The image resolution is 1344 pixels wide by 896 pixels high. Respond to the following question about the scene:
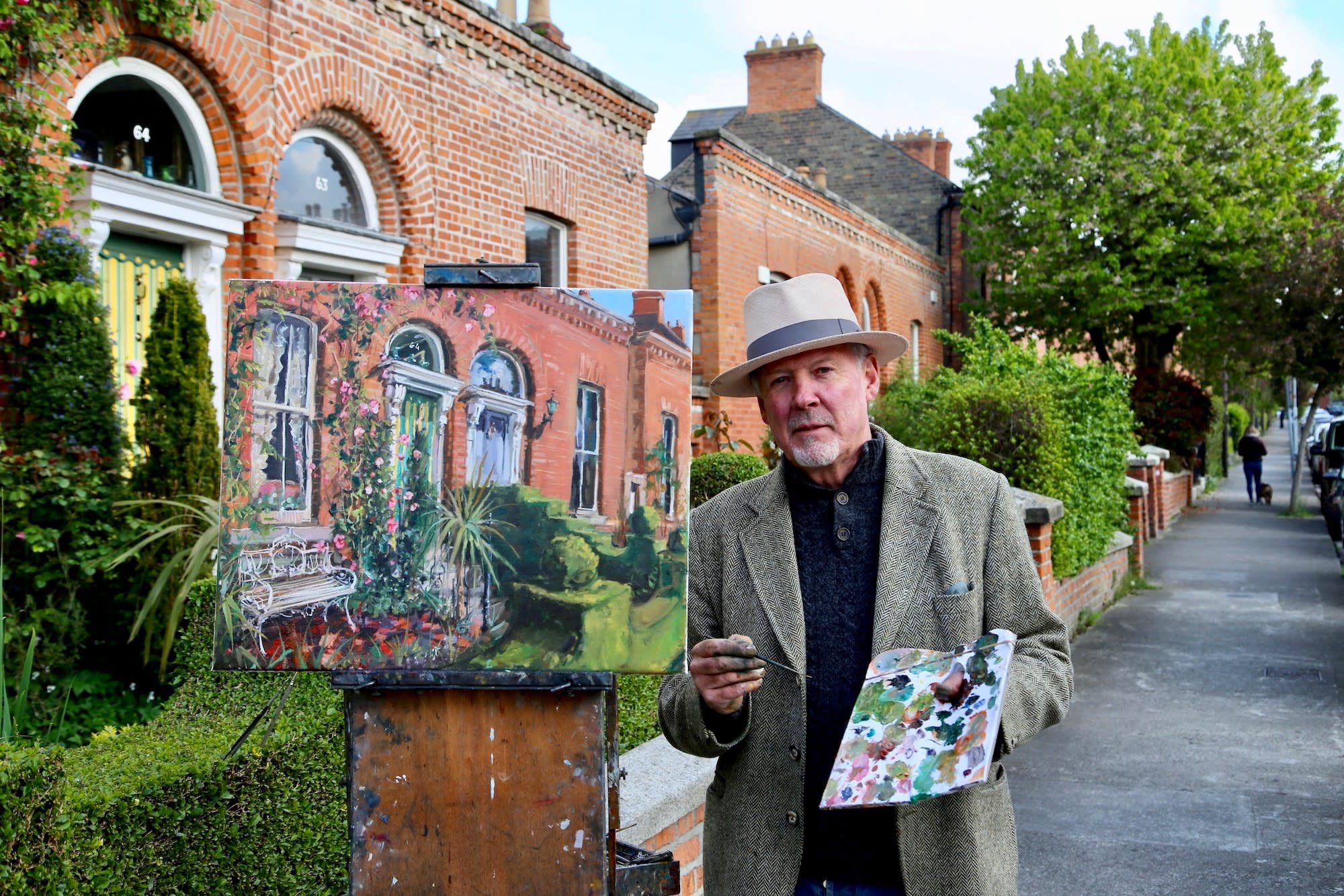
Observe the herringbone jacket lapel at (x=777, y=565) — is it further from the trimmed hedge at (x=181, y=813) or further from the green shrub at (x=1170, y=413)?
the green shrub at (x=1170, y=413)

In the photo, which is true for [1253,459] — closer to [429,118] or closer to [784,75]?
[784,75]

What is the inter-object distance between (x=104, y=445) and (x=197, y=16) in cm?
277

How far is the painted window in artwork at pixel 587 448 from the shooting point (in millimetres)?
2412

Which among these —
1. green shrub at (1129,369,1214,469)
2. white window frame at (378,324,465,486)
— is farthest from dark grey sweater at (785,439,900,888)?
green shrub at (1129,369,1214,469)

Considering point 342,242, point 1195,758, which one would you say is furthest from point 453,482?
point 342,242

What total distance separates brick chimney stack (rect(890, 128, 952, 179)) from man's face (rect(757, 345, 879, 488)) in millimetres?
30590

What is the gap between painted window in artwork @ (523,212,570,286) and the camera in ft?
38.3

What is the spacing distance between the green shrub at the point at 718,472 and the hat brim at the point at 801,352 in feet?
23.1

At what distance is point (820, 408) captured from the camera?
266cm

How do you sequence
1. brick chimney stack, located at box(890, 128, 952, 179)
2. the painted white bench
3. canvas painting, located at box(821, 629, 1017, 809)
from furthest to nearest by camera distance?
brick chimney stack, located at box(890, 128, 952, 179), the painted white bench, canvas painting, located at box(821, 629, 1017, 809)

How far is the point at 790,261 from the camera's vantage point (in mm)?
18266

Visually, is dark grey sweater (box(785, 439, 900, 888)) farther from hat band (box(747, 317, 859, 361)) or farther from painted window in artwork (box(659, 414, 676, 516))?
painted window in artwork (box(659, 414, 676, 516))

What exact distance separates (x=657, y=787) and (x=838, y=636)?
1596 millimetres

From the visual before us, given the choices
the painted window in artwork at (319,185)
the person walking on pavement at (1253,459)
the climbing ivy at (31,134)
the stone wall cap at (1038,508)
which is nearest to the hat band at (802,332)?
the climbing ivy at (31,134)
